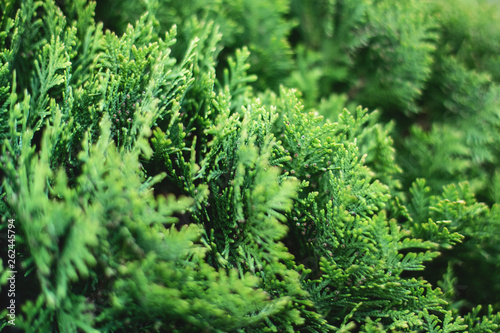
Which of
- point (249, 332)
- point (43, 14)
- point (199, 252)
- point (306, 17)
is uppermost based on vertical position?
point (306, 17)

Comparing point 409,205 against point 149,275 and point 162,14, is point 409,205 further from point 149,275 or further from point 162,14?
point 162,14

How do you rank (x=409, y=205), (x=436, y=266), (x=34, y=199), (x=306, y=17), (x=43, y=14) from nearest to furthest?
(x=34, y=199), (x=43, y=14), (x=409, y=205), (x=436, y=266), (x=306, y=17)

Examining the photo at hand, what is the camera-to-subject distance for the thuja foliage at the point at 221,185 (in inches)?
48.5

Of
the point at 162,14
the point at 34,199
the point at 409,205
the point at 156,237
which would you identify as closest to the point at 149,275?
the point at 156,237

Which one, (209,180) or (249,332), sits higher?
(209,180)

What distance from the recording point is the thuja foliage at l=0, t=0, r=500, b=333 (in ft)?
4.04

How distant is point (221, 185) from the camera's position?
5.56 feet

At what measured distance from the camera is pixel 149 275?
4.10 ft

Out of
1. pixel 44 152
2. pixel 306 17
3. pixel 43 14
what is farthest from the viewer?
pixel 306 17

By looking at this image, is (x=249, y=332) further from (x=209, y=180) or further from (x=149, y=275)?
(x=209, y=180)

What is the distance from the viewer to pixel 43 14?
71.9 inches

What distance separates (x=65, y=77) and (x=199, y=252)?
108 centimetres

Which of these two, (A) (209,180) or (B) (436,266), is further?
(B) (436,266)

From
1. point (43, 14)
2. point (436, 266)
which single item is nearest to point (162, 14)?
point (43, 14)
